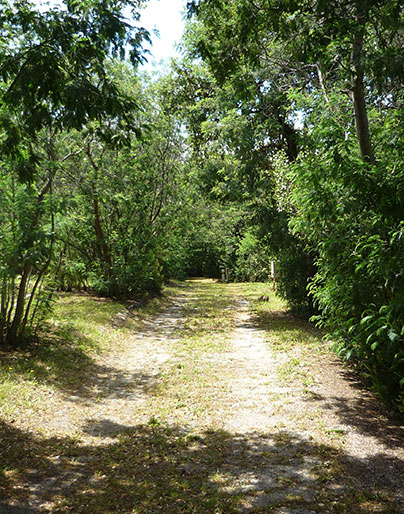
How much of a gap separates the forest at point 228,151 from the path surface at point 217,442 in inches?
27.6

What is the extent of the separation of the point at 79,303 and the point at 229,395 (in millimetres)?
7421

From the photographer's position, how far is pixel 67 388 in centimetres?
593

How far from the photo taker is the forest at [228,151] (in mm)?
3691

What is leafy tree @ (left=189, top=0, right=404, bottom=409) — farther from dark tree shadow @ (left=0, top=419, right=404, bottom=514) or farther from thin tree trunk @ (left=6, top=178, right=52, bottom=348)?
thin tree trunk @ (left=6, top=178, right=52, bottom=348)

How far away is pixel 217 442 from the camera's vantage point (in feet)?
14.2

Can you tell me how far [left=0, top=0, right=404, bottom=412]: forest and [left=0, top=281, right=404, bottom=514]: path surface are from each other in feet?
2.30

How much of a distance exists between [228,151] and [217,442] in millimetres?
8743

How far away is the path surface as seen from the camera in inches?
128

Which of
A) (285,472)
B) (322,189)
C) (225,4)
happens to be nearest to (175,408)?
(285,472)

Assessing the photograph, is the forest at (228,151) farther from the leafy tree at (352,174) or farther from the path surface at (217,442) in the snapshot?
the path surface at (217,442)

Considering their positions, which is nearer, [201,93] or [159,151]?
[201,93]

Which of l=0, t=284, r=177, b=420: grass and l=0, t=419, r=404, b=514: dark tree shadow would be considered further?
l=0, t=284, r=177, b=420: grass

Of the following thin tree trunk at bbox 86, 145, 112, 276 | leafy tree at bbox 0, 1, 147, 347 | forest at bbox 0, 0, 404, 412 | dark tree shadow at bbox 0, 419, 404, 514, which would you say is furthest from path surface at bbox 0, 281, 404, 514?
thin tree trunk at bbox 86, 145, 112, 276

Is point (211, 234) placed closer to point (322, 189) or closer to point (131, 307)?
point (131, 307)
